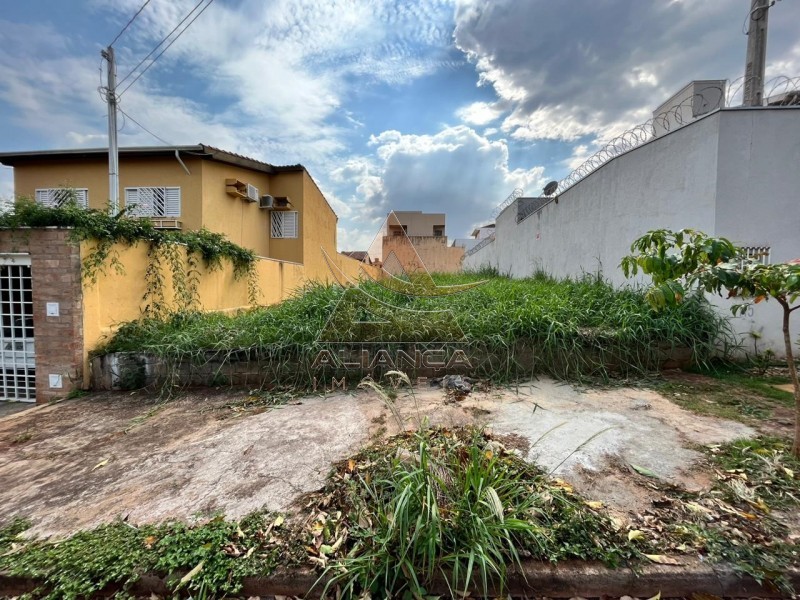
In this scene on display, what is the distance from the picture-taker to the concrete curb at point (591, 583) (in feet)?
4.56

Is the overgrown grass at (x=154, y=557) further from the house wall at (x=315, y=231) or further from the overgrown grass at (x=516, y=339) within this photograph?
the house wall at (x=315, y=231)

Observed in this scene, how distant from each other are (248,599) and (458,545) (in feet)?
3.05

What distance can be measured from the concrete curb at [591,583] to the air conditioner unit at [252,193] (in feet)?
36.8

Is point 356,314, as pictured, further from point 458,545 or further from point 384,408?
point 458,545

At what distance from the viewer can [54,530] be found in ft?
5.68

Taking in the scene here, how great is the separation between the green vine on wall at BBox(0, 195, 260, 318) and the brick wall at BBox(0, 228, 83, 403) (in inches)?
4.7

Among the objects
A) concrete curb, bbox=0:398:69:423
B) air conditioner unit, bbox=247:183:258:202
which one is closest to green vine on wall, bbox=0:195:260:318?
concrete curb, bbox=0:398:69:423

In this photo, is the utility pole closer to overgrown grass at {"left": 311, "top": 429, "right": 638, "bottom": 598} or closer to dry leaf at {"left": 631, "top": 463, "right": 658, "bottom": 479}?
overgrown grass at {"left": 311, "top": 429, "right": 638, "bottom": 598}

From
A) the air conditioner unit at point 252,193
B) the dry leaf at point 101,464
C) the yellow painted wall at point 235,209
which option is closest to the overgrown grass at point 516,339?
the dry leaf at point 101,464

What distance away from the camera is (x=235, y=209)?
10898 millimetres

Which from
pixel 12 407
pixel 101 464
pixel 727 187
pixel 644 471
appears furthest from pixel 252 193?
pixel 644 471

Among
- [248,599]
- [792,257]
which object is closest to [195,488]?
[248,599]

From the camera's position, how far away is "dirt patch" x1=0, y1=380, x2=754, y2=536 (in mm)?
1923

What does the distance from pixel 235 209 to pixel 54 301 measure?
8009mm
